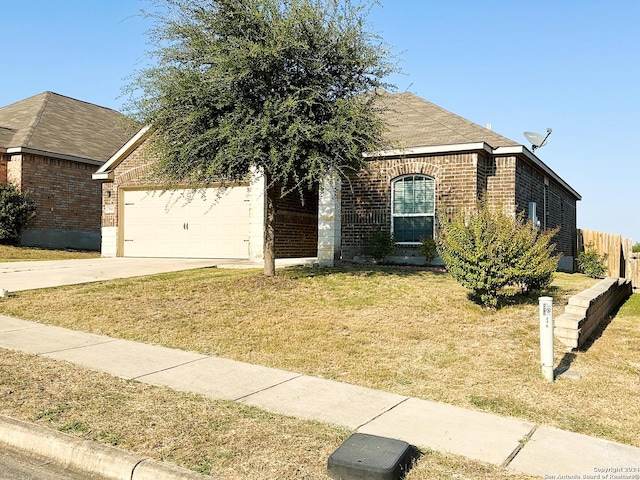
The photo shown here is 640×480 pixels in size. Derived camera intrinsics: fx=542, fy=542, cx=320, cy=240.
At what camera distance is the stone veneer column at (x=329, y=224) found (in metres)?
16.3

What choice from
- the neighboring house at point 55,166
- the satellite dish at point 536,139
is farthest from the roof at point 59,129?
the satellite dish at point 536,139

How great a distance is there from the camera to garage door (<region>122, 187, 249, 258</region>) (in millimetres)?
18531

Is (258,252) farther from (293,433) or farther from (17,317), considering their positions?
(293,433)

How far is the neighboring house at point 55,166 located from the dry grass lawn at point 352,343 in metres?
13.7

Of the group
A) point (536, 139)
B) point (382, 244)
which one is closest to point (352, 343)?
point (382, 244)

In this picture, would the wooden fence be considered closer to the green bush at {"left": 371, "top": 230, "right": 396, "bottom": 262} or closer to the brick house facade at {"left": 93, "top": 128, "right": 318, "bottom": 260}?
the green bush at {"left": 371, "top": 230, "right": 396, "bottom": 262}

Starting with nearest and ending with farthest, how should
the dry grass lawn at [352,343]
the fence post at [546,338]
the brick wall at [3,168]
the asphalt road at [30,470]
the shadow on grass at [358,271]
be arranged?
1. the asphalt road at [30,470]
2. the dry grass lawn at [352,343]
3. the fence post at [546,338]
4. the shadow on grass at [358,271]
5. the brick wall at [3,168]

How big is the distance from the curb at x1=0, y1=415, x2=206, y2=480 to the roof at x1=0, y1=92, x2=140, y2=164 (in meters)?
20.5

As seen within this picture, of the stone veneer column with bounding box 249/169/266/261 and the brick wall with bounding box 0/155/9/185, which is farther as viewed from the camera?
the brick wall with bounding box 0/155/9/185

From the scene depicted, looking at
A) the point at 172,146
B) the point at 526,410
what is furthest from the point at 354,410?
the point at 172,146

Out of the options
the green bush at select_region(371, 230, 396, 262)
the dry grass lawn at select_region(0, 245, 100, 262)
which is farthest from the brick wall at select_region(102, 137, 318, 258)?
the green bush at select_region(371, 230, 396, 262)

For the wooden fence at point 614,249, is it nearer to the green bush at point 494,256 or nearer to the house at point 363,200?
the house at point 363,200

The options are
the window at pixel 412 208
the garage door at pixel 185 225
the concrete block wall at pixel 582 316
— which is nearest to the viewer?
the concrete block wall at pixel 582 316

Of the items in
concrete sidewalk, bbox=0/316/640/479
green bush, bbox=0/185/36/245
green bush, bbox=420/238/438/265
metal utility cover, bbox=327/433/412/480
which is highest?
green bush, bbox=0/185/36/245
